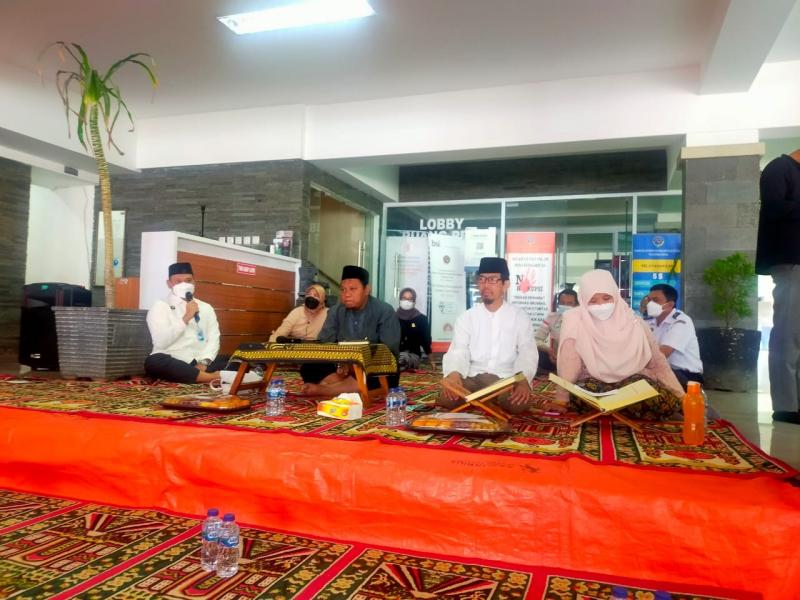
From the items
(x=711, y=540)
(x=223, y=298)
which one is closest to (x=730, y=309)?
(x=711, y=540)

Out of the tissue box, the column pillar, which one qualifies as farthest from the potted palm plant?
the column pillar

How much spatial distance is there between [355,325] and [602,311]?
61.2 inches

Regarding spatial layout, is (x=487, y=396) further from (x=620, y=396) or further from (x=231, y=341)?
(x=231, y=341)

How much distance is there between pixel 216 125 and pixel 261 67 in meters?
1.60

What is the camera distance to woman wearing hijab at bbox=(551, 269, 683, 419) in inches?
113

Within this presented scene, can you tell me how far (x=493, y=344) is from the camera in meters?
3.22

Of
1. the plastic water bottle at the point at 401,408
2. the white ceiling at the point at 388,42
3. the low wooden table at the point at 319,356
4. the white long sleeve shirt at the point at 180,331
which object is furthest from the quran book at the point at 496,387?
the white ceiling at the point at 388,42

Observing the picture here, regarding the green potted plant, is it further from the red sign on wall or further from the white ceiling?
the red sign on wall

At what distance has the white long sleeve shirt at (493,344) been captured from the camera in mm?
3180

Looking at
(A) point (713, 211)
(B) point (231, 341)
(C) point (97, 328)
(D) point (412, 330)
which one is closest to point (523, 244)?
(D) point (412, 330)

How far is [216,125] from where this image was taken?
7195 mm

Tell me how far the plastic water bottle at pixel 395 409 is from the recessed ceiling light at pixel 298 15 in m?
3.47

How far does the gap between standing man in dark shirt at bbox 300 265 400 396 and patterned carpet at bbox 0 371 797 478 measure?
0.34 m

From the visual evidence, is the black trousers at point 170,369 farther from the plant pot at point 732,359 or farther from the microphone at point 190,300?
the plant pot at point 732,359
